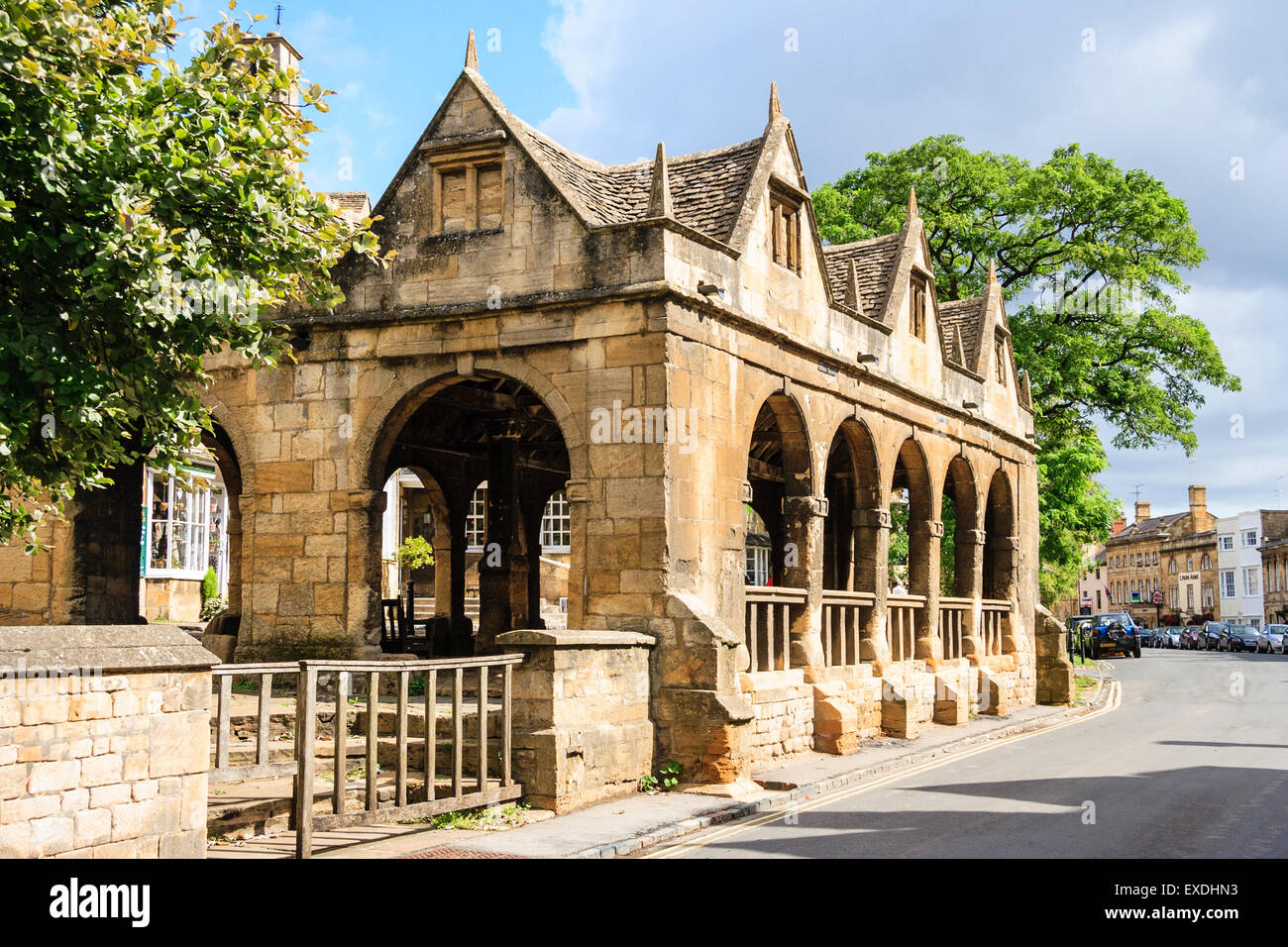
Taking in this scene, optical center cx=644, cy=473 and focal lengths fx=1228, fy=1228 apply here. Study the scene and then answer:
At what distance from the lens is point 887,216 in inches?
1239

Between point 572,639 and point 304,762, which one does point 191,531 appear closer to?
point 572,639

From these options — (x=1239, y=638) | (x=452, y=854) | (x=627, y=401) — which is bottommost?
(x=1239, y=638)

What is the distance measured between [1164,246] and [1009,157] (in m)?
4.55

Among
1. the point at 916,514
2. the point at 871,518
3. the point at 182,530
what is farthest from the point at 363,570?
the point at 182,530

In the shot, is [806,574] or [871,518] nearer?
[806,574]

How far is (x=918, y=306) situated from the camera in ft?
65.4

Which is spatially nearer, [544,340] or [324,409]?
[544,340]

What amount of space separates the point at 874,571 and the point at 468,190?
8.01m

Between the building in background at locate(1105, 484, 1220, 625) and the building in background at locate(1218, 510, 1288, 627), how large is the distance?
1389 millimetres

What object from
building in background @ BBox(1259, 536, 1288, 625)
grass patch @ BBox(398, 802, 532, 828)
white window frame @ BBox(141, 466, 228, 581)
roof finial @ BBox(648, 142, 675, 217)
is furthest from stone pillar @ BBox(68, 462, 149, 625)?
building in background @ BBox(1259, 536, 1288, 625)

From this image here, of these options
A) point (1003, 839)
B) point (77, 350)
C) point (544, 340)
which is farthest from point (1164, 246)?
point (77, 350)

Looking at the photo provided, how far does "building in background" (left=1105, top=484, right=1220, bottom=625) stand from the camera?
93438mm

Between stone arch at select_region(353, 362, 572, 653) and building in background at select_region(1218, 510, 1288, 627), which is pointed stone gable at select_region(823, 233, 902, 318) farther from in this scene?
building in background at select_region(1218, 510, 1288, 627)
